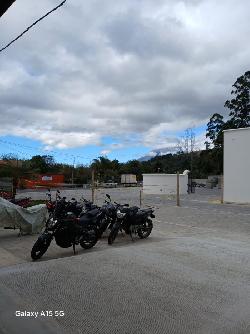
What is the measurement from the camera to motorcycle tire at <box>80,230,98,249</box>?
36.2ft

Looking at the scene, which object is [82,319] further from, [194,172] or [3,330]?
[194,172]

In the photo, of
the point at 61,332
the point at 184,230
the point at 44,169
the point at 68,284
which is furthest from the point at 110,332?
the point at 44,169

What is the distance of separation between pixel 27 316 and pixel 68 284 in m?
1.55

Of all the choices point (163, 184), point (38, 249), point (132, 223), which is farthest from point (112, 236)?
point (163, 184)

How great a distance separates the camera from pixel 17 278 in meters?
8.16

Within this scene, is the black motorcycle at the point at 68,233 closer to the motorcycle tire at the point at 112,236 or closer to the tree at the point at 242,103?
the motorcycle tire at the point at 112,236

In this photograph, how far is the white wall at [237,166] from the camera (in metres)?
29.1

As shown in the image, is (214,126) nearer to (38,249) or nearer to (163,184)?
(163,184)

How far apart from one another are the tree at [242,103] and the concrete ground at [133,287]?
190 ft

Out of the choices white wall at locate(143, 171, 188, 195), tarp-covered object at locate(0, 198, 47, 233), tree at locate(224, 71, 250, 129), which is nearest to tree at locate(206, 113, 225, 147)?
tree at locate(224, 71, 250, 129)

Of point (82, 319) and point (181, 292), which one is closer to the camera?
point (82, 319)

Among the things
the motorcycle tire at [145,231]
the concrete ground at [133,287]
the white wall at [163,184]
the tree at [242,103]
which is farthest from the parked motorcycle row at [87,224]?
the tree at [242,103]

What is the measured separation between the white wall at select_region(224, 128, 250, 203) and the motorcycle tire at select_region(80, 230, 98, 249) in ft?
63.5

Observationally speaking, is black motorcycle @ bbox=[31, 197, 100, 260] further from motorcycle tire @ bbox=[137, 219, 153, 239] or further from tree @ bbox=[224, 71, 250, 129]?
tree @ bbox=[224, 71, 250, 129]
